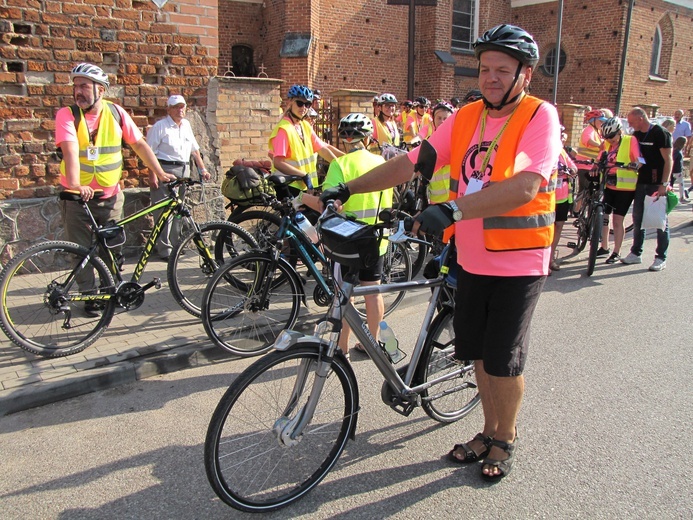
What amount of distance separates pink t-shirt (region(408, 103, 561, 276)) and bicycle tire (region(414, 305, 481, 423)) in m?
0.56

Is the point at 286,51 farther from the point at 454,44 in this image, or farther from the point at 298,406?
the point at 298,406

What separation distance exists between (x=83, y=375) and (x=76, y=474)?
3.47ft

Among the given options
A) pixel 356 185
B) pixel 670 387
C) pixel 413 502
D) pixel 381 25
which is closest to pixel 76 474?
pixel 413 502

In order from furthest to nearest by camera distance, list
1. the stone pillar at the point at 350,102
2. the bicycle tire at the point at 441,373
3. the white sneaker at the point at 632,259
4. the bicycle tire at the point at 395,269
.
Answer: the stone pillar at the point at 350,102, the white sneaker at the point at 632,259, the bicycle tire at the point at 395,269, the bicycle tire at the point at 441,373

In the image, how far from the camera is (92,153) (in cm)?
464

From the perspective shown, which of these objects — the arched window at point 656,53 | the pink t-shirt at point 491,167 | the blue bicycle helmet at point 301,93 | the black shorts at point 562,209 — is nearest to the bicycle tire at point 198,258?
the blue bicycle helmet at point 301,93

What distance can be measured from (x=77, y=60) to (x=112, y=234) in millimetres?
3083

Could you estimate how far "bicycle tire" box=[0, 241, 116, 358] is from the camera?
3.90 m

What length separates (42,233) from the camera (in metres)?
6.18

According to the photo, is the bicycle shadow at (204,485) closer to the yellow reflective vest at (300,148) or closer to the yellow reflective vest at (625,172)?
the yellow reflective vest at (300,148)

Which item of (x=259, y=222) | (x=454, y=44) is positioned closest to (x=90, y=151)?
(x=259, y=222)

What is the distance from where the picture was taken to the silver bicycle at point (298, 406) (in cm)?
241

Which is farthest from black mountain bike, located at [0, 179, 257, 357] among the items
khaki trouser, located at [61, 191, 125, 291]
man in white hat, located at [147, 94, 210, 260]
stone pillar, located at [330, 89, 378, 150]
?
stone pillar, located at [330, 89, 378, 150]

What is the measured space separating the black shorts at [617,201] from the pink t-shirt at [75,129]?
600 centimetres
